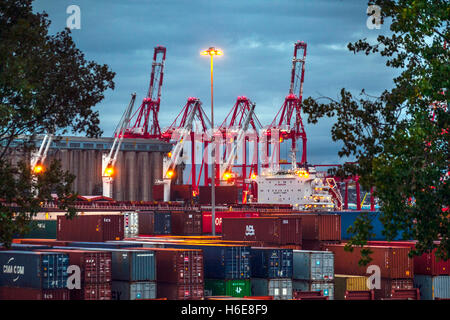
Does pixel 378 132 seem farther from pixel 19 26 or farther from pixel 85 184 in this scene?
pixel 85 184

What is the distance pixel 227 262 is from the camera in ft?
111

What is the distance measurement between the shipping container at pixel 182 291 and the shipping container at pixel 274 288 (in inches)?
166

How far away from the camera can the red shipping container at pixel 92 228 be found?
49.8 metres

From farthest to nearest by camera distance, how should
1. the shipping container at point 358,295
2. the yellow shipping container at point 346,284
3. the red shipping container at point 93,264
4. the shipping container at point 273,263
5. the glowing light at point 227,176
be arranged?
the glowing light at point 227,176 → the yellow shipping container at point 346,284 → the shipping container at point 273,263 → the shipping container at point 358,295 → the red shipping container at point 93,264

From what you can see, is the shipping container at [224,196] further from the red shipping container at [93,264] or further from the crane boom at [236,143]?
the red shipping container at [93,264]

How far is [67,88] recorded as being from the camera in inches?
1024

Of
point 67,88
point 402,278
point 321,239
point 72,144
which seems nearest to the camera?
point 67,88

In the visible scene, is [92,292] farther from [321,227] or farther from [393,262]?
[321,227]

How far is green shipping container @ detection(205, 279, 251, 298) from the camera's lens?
33656 mm

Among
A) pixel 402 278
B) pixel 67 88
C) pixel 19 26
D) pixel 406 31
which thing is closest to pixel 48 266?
pixel 67 88

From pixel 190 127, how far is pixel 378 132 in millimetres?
132458

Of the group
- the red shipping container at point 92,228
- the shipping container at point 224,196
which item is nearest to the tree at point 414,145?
the red shipping container at point 92,228

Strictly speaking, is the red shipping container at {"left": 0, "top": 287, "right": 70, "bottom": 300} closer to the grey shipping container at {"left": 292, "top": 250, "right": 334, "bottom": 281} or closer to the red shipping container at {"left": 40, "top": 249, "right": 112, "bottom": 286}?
the red shipping container at {"left": 40, "top": 249, "right": 112, "bottom": 286}

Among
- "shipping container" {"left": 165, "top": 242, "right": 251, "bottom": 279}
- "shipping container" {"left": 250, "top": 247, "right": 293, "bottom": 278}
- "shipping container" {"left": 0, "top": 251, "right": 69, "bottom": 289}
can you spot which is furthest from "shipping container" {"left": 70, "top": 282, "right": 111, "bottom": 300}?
"shipping container" {"left": 250, "top": 247, "right": 293, "bottom": 278}
